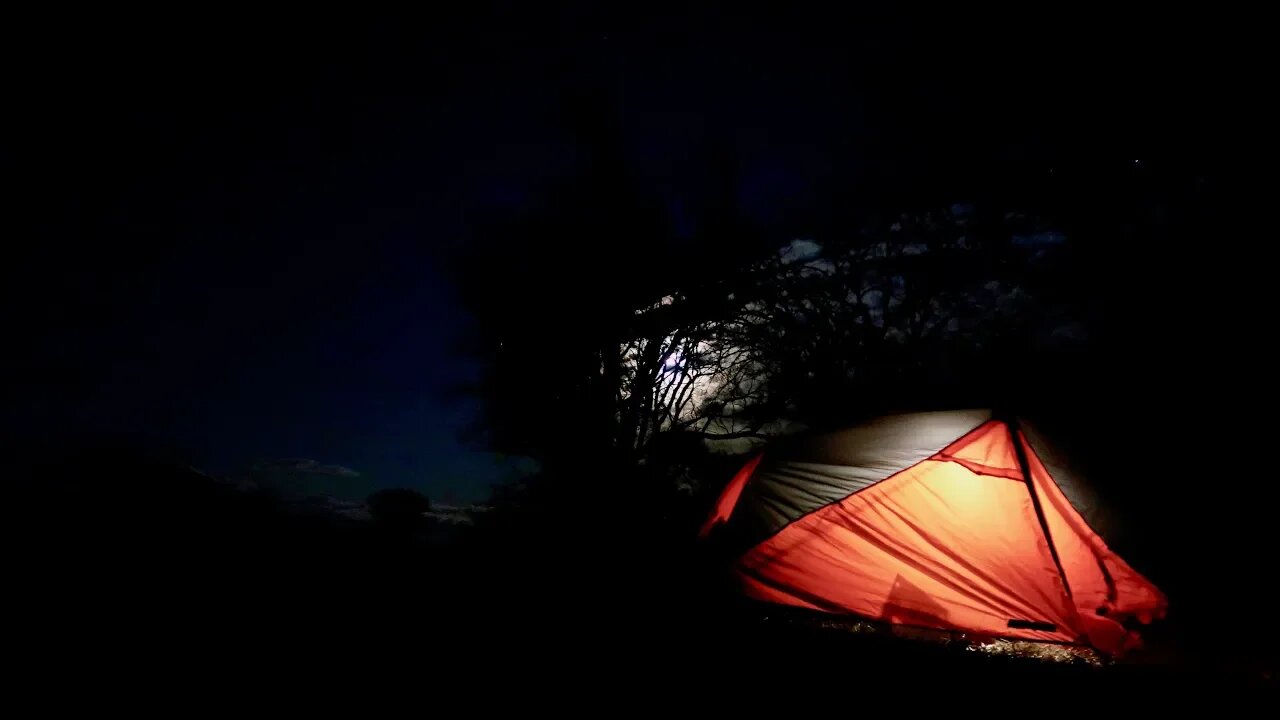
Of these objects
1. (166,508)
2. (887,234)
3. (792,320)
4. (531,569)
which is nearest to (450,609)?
(531,569)

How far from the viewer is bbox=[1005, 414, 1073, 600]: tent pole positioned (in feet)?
11.4

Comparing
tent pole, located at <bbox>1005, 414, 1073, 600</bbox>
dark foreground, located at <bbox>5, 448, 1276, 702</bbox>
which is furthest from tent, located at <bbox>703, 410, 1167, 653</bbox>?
dark foreground, located at <bbox>5, 448, 1276, 702</bbox>

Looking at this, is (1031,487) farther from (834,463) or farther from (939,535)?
(834,463)

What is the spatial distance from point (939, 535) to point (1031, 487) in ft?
2.57

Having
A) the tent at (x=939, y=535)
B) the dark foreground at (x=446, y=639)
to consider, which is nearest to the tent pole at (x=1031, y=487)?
the tent at (x=939, y=535)

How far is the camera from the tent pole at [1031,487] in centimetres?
349

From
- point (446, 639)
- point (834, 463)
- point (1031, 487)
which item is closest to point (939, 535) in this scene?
point (1031, 487)

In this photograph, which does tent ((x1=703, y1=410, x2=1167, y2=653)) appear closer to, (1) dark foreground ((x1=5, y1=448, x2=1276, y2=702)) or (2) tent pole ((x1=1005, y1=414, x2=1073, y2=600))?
(2) tent pole ((x1=1005, y1=414, x2=1073, y2=600))

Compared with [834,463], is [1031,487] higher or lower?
lower

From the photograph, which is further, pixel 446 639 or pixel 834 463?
pixel 834 463

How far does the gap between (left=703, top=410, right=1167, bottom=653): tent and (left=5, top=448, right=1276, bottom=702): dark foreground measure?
31cm

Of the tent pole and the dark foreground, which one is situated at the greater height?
the tent pole

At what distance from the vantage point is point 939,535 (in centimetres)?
397

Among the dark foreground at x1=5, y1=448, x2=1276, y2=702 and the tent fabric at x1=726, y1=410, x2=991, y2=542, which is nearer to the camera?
the dark foreground at x1=5, y1=448, x2=1276, y2=702
